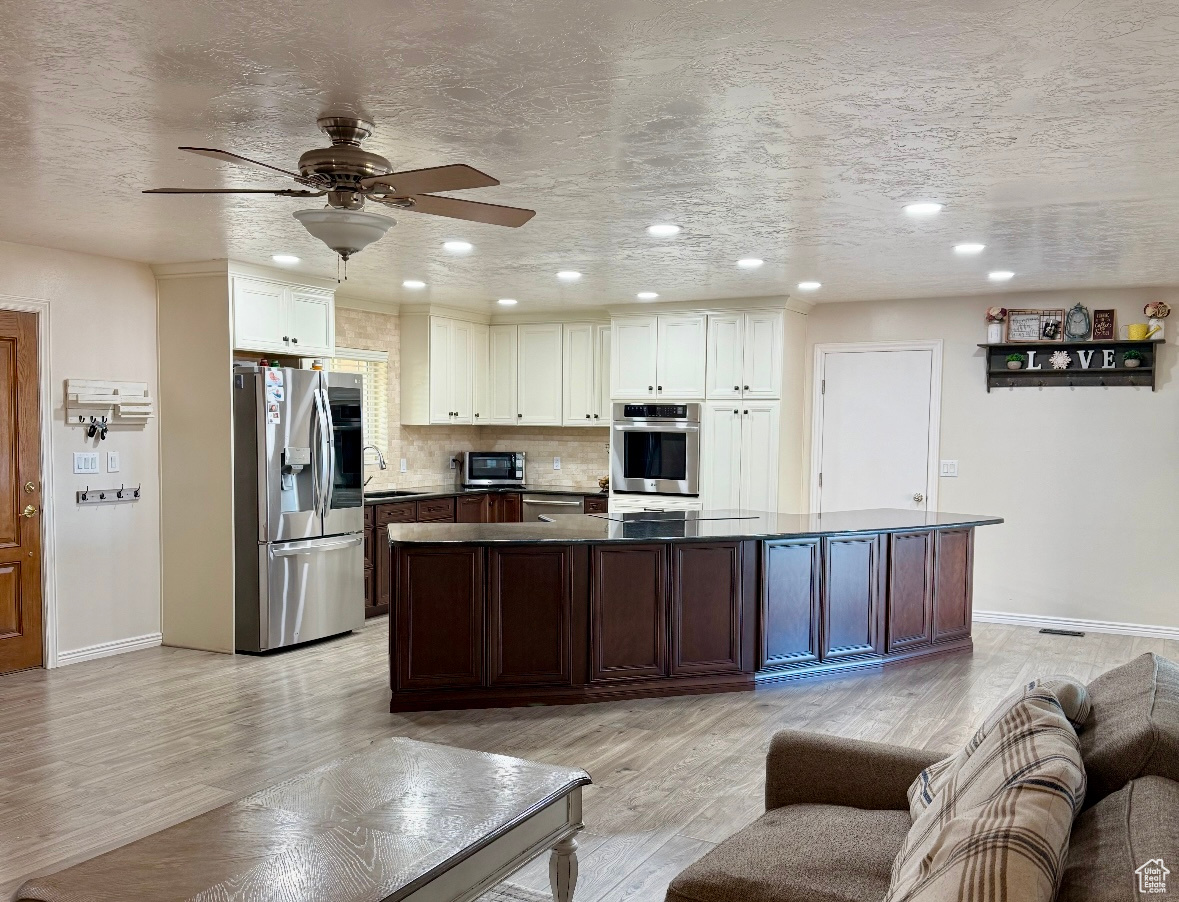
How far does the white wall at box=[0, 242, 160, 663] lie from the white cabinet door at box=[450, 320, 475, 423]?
Answer: 272 centimetres

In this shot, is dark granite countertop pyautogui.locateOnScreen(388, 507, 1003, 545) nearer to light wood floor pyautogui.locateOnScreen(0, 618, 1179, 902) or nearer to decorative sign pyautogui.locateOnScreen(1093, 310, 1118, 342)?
light wood floor pyautogui.locateOnScreen(0, 618, 1179, 902)

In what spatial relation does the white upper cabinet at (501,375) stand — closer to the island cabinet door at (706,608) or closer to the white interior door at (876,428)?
the white interior door at (876,428)

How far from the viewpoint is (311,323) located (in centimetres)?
661

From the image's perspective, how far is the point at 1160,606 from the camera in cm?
669

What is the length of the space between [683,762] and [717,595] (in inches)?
49.3

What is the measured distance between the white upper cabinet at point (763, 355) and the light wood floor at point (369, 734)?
2392mm

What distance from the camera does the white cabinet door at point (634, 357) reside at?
25.6 ft

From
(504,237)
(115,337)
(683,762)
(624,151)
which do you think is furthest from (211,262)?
(683,762)

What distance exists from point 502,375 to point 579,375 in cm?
76

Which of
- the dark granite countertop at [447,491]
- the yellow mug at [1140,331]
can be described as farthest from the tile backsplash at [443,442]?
the yellow mug at [1140,331]

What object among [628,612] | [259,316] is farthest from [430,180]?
[259,316]

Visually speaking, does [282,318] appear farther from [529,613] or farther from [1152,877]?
[1152,877]

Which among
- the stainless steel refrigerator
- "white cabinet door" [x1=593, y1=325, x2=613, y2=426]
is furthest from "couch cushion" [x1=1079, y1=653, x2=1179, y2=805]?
"white cabinet door" [x1=593, y1=325, x2=613, y2=426]

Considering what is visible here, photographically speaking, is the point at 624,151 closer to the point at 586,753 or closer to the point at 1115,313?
the point at 586,753
